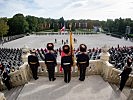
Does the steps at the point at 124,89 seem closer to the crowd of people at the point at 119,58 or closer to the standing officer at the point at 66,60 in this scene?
the standing officer at the point at 66,60

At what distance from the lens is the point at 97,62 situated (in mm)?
11367

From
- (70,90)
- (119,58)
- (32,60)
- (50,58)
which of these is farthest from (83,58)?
(119,58)

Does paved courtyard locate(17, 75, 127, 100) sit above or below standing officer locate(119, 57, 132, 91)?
below


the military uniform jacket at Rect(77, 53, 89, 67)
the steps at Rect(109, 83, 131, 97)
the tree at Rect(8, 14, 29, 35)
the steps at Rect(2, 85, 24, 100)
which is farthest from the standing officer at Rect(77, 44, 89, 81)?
the tree at Rect(8, 14, 29, 35)

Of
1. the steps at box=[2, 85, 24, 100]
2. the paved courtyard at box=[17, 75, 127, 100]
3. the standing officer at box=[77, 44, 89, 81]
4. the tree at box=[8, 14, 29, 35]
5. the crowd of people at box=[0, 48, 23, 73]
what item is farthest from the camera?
the tree at box=[8, 14, 29, 35]

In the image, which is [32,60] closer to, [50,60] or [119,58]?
[50,60]

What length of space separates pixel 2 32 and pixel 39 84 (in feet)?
234

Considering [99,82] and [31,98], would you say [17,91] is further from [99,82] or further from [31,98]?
[99,82]

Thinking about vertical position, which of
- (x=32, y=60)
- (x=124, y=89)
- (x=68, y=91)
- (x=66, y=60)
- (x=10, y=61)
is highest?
(x=66, y=60)

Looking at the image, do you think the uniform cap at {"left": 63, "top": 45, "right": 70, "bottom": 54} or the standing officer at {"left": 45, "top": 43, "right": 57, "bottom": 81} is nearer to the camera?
the uniform cap at {"left": 63, "top": 45, "right": 70, "bottom": 54}

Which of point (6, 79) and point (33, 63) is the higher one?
point (33, 63)

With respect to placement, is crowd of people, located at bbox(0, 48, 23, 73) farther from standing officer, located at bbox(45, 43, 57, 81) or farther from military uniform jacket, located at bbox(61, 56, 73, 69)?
military uniform jacket, located at bbox(61, 56, 73, 69)

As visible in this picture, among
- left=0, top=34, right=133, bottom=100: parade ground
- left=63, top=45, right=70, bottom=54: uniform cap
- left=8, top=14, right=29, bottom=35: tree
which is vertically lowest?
left=8, top=14, right=29, bottom=35: tree

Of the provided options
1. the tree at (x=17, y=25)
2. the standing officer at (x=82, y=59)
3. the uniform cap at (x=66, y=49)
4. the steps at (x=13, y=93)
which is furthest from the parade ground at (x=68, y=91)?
the tree at (x=17, y=25)
